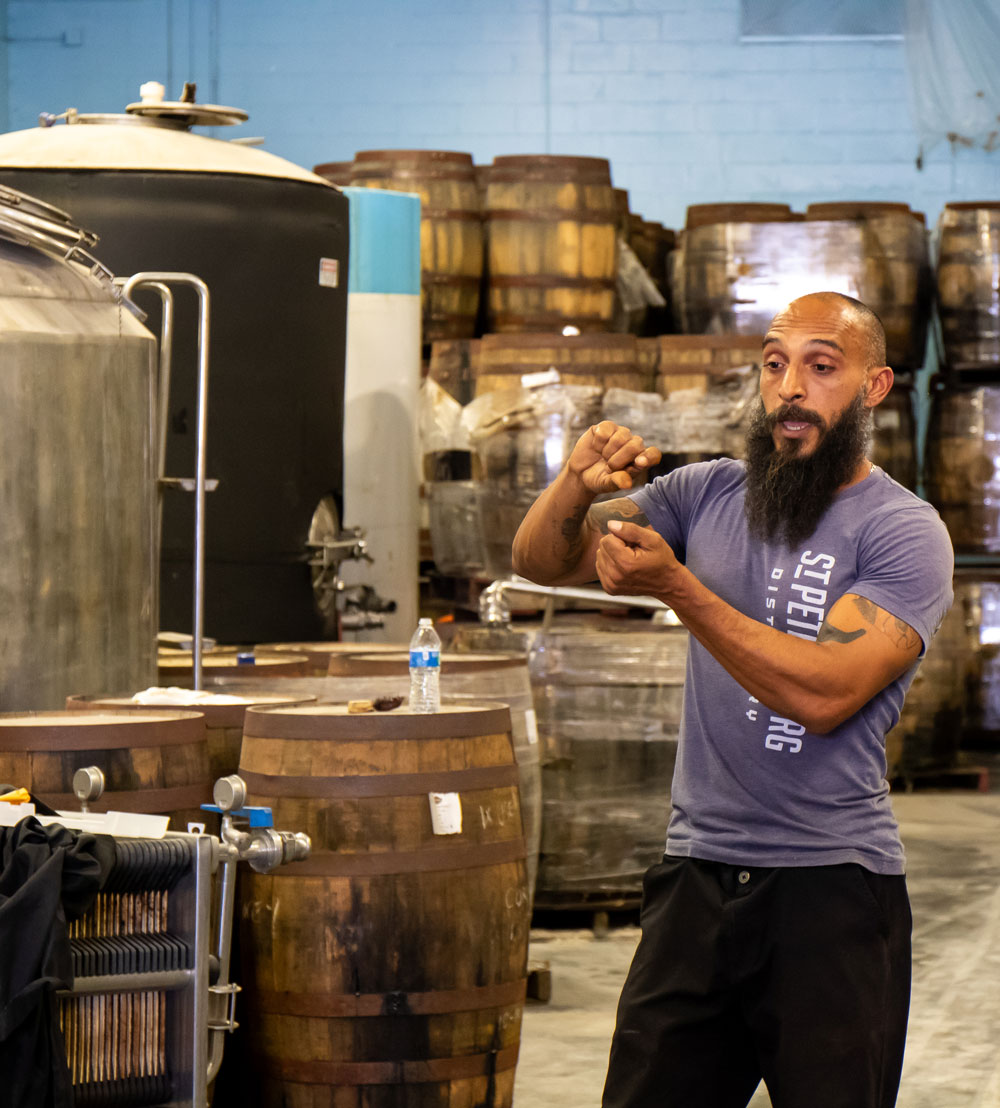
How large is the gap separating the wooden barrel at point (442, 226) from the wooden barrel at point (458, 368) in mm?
508

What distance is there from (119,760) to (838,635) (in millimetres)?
1494

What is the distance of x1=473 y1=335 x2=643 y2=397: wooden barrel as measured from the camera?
22.6 ft

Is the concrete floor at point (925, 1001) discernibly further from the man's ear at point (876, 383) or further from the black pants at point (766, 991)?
the man's ear at point (876, 383)

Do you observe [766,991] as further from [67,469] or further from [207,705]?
[67,469]

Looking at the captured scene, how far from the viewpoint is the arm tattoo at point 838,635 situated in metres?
2.23

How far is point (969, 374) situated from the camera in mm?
9297

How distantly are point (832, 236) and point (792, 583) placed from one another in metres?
6.00

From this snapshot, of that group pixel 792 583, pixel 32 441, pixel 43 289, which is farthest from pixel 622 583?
pixel 43 289

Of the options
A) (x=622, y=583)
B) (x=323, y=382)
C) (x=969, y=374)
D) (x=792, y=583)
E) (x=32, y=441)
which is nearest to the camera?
(x=622, y=583)

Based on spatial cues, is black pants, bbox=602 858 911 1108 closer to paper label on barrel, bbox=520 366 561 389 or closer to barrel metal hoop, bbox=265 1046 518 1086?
barrel metal hoop, bbox=265 1046 518 1086

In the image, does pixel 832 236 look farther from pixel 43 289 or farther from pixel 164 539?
pixel 43 289

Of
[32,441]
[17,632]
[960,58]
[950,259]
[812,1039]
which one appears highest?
[960,58]

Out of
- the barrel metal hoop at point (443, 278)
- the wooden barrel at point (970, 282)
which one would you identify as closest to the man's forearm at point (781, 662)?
the barrel metal hoop at point (443, 278)

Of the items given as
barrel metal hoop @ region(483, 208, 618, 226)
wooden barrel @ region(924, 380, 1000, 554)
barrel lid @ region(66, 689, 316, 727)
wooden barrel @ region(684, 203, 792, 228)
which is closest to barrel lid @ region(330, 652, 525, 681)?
barrel lid @ region(66, 689, 316, 727)
